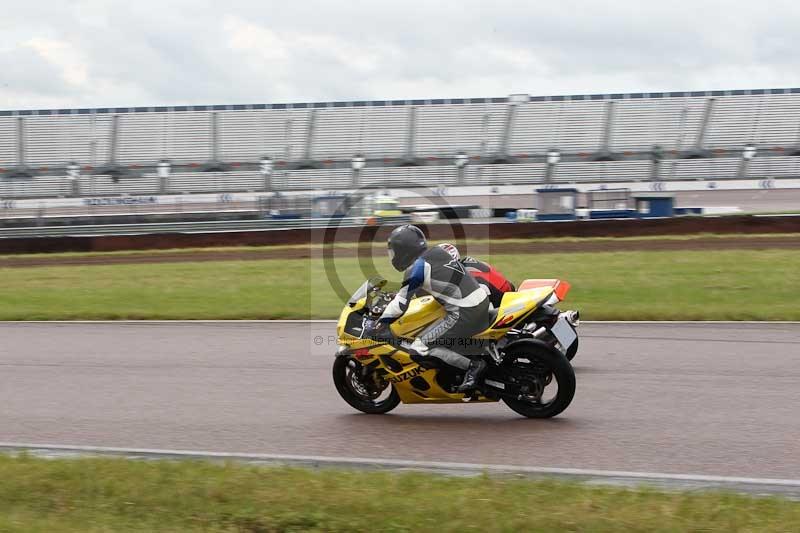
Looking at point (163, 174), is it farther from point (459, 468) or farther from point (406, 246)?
point (459, 468)

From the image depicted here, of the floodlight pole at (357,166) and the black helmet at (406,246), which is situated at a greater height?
the floodlight pole at (357,166)

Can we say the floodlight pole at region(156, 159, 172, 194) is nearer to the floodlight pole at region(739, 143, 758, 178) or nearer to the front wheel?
the floodlight pole at region(739, 143, 758, 178)

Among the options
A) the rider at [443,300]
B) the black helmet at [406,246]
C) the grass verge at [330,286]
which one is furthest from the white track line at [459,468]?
the grass verge at [330,286]

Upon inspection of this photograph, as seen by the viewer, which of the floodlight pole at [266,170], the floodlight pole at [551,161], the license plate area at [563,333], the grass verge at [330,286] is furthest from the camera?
the floodlight pole at [551,161]

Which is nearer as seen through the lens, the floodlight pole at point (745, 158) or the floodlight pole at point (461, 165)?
the floodlight pole at point (461, 165)

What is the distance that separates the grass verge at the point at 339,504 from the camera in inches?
205

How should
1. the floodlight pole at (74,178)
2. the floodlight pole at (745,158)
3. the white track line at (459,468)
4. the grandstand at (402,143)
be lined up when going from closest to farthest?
the white track line at (459,468), the floodlight pole at (74,178), the grandstand at (402,143), the floodlight pole at (745,158)

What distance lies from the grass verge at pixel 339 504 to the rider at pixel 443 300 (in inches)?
75.2

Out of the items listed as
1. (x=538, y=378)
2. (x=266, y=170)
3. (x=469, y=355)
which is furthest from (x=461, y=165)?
(x=538, y=378)

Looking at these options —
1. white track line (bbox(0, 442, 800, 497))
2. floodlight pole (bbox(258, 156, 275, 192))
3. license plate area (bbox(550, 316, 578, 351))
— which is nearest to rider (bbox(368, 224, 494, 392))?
license plate area (bbox(550, 316, 578, 351))

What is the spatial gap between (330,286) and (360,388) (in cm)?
1366

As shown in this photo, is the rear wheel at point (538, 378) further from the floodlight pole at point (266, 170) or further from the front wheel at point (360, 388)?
the floodlight pole at point (266, 170)

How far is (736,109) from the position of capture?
158 feet

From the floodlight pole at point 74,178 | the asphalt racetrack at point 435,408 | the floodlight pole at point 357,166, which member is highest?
the floodlight pole at point 357,166
